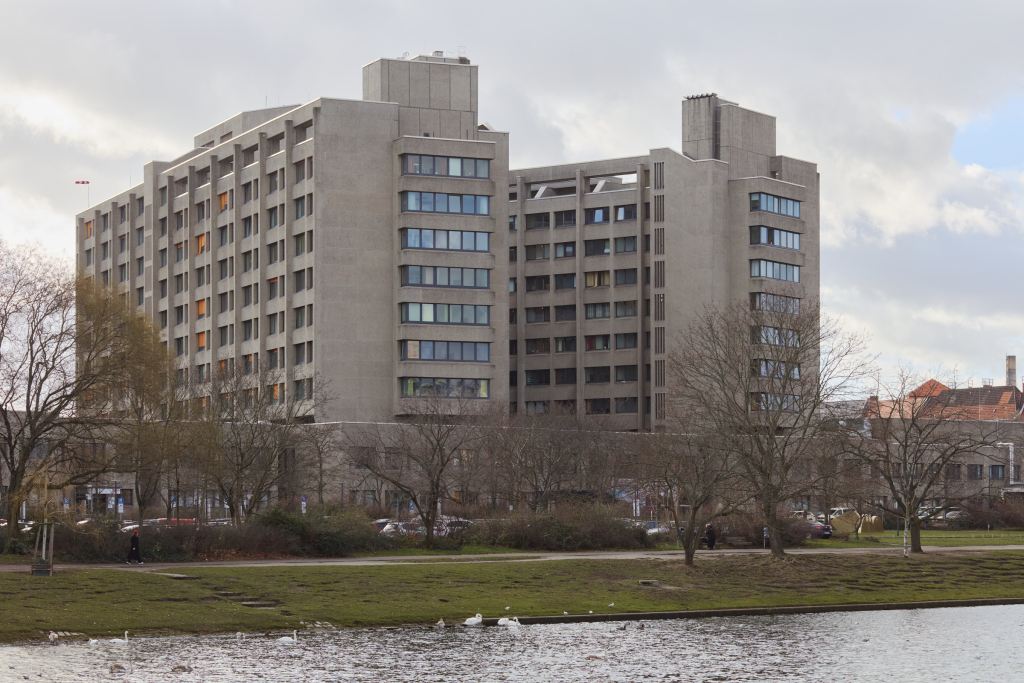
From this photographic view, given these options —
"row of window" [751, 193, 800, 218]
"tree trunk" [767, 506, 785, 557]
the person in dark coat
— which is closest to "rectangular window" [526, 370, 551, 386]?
"row of window" [751, 193, 800, 218]

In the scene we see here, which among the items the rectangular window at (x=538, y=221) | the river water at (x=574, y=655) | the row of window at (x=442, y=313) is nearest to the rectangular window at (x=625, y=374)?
the rectangular window at (x=538, y=221)

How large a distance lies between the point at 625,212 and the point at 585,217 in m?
4.59

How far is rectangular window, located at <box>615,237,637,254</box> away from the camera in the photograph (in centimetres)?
13588

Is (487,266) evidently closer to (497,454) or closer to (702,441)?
(497,454)

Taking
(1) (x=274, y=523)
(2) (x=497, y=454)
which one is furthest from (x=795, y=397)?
(2) (x=497, y=454)

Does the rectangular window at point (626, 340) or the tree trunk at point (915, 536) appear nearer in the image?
the tree trunk at point (915, 536)

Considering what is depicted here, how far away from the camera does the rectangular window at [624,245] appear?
135875 millimetres

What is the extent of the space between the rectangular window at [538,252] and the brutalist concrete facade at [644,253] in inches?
7.8

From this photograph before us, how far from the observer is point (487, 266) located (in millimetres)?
115562

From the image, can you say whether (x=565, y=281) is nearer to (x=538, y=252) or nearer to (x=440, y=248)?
(x=538, y=252)

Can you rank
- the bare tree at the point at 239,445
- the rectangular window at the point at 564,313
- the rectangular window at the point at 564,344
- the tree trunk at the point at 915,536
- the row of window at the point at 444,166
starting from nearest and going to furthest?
1. the tree trunk at the point at 915,536
2. the bare tree at the point at 239,445
3. the row of window at the point at 444,166
4. the rectangular window at the point at 564,344
5. the rectangular window at the point at 564,313

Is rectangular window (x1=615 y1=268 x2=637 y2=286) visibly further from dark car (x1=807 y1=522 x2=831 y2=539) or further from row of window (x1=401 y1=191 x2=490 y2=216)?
dark car (x1=807 y1=522 x2=831 y2=539)

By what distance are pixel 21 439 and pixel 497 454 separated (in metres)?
36.1

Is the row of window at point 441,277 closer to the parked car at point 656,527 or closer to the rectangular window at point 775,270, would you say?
the rectangular window at point 775,270
